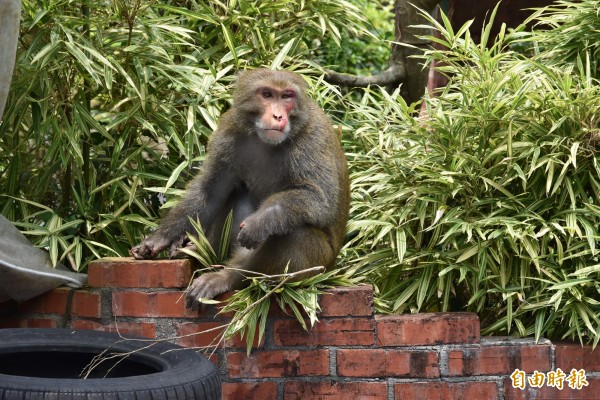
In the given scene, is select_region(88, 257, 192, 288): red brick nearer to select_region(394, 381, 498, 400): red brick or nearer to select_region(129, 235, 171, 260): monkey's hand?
select_region(129, 235, 171, 260): monkey's hand

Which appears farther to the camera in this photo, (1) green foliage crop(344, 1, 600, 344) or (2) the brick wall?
(1) green foliage crop(344, 1, 600, 344)

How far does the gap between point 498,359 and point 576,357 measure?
369mm

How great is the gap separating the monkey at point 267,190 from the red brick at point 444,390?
0.69 m

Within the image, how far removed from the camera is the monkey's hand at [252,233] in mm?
4398

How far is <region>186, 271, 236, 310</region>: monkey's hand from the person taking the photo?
14.8 feet

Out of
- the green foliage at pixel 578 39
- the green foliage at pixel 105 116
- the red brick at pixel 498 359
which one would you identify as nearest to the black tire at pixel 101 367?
the green foliage at pixel 105 116

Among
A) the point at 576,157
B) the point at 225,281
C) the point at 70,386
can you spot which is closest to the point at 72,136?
the point at 225,281

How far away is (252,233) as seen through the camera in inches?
173

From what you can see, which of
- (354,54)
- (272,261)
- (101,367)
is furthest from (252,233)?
(354,54)

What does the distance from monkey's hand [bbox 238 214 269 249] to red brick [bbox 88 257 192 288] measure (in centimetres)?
37

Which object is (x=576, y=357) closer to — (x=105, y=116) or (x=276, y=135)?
Answer: (x=276, y=135)

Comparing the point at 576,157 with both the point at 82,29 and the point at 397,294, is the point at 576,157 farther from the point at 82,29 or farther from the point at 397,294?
the point at 82,29

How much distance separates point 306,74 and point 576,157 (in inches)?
79.2

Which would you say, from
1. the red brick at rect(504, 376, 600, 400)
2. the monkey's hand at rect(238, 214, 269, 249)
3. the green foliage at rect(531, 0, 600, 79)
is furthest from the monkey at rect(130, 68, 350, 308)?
the green foliage at rect(531, 0, 600, 79)
